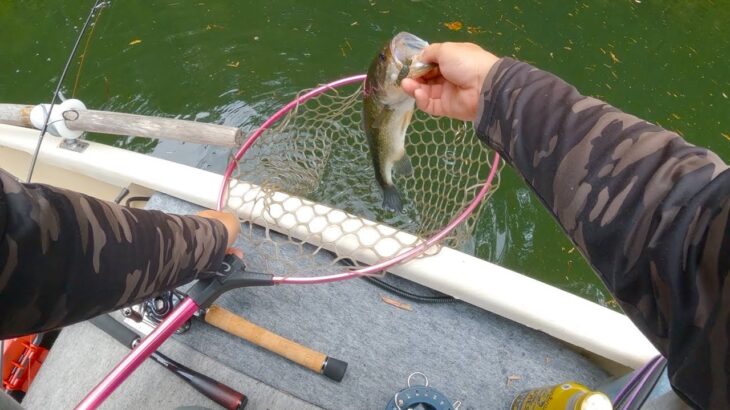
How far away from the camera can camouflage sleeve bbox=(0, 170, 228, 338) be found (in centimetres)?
91

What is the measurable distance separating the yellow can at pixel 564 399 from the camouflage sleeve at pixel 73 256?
1.07m

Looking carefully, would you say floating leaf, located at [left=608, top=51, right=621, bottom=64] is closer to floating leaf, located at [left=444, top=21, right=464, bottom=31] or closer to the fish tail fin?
floating leaf, located at [left=444, top=21, right=464, bottom=31]

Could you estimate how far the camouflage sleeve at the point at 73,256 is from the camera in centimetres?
91

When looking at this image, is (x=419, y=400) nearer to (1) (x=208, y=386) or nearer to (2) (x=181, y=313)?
(1) (x=208, y=386)

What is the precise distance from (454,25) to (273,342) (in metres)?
3.39

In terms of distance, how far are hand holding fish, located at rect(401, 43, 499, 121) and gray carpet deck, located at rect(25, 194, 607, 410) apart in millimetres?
738

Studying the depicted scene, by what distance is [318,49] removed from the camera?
13.1ft

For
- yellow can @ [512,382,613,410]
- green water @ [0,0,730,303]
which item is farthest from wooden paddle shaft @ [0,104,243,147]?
yellow can @ [512,382,613,410]

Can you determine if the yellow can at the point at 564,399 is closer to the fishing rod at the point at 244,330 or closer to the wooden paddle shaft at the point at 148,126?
the fishing rod at the point at 244,330

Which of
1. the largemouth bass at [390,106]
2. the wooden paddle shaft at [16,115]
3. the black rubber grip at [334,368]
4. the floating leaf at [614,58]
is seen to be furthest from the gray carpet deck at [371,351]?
the floating leaf at [614,58]

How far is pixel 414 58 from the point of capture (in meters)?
1.46

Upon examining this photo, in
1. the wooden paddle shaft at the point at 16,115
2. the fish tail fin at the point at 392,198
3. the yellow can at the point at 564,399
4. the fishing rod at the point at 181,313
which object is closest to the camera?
the yellow can at the point at 564,399

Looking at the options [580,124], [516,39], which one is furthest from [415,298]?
[516,39]

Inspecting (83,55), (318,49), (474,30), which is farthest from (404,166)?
(83,55)
